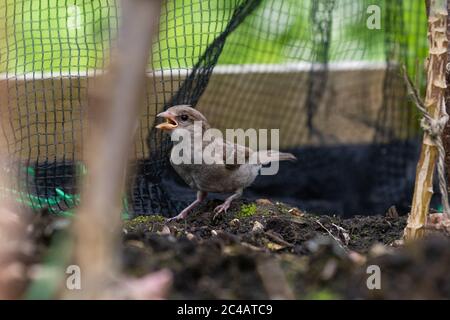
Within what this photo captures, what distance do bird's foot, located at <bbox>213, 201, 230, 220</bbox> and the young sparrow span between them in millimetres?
172

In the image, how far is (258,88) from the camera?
7.49 meters

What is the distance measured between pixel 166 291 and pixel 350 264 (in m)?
0.71

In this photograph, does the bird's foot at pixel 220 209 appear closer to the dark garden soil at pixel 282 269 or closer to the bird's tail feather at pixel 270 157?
the bird's tail feather at pixel 270 157

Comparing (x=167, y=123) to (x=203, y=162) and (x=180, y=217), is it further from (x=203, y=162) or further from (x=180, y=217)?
(x=180, y=217)

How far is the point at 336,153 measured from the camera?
7.48 meters

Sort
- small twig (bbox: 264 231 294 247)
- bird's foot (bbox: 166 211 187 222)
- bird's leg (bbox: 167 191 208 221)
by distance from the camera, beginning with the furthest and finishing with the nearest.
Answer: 1. bird's leg (bbox: 167 191 208 221)
2. bird's foot (bbox: 166 211 187 222)
3. small twig (bbox: 264 231 294 247)

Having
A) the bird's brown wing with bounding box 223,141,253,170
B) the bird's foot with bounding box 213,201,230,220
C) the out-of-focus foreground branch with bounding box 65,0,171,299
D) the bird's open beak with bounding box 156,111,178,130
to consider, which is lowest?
the bird's foot with bounding box 213,201,230,220

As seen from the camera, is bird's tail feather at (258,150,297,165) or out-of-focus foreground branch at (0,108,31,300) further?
bird's tail feather at (258,150,297,165)

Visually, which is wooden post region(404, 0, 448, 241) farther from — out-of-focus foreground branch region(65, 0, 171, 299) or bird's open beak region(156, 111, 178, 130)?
bird's open beak region(156, 111, 178, 130)

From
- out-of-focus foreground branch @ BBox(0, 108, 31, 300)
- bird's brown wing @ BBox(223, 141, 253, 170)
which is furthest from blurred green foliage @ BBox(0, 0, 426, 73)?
out-of-focus foreground branch @ BBox(0, 108, 31, 300)

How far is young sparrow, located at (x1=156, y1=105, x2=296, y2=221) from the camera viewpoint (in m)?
5.77

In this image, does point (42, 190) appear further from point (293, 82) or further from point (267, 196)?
point (293, 82)

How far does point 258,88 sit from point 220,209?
7.66 ft

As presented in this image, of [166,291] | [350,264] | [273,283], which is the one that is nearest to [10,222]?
[166,291]
